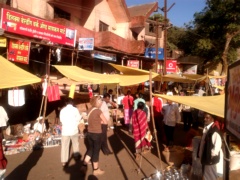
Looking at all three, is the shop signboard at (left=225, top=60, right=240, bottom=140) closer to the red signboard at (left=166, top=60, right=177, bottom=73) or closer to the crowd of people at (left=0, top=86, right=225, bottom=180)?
the crowd of people at (left=0, top=86, right=225, bottom=180)

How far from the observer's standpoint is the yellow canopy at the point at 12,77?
502 centimetres

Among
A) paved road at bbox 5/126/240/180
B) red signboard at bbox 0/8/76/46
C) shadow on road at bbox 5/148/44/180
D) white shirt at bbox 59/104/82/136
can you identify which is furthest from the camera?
red signboard at bbox 0/8/76/46

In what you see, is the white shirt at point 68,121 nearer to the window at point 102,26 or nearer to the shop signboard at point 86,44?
the shop signboard at point 86,44

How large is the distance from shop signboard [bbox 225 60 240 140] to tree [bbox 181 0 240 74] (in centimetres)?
2309

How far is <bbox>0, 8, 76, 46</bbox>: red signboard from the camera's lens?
9.25 metres

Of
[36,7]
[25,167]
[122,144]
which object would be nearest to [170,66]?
[36,7]

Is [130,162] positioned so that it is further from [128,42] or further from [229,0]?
[229,0]

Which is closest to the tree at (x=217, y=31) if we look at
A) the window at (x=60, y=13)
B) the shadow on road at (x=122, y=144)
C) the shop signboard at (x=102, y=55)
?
the shop signboard at (x=102, y=55)

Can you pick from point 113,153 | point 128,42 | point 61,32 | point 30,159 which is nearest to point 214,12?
point 128,42

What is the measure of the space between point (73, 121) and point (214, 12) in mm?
23961

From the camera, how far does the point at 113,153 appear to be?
7.78 metres

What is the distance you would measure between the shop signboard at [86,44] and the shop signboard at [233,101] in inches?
408

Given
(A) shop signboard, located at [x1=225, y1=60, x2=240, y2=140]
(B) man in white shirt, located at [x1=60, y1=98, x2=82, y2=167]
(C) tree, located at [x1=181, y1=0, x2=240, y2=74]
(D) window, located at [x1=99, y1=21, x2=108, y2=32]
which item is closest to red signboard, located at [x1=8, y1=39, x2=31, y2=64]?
(B) man in white shirt, located at [x1=60, y1=98, x2=82, y2=167]

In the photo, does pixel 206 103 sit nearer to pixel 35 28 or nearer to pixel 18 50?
pixel 18 50
